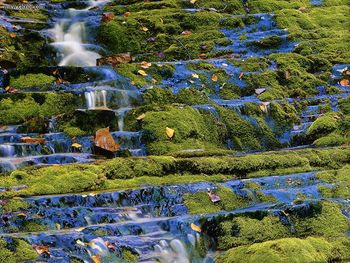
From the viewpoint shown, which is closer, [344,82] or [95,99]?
[95,99]

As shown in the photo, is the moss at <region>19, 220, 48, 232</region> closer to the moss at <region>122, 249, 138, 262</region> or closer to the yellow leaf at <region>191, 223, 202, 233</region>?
the moss at <region>122, 249, 138, 262</region>

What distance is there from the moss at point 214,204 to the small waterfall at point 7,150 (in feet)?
8.25

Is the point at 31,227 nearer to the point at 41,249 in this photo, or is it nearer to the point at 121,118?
the point at 41,249

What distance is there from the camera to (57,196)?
5273mm

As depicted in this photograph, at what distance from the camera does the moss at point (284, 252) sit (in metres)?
4.58

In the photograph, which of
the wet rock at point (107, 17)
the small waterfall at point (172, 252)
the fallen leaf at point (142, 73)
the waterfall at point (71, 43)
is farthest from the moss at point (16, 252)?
the wet rock at point (107, 17)

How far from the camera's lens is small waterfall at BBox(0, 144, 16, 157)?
263 inches

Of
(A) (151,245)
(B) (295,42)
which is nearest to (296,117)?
(B) (295,42)

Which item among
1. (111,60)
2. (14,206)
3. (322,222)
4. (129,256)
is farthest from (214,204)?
(111,60)

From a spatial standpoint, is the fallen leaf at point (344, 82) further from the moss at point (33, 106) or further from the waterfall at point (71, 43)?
the moss at point (33, 106)

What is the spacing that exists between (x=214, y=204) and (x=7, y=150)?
2.88m

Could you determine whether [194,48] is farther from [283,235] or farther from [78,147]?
[283,235]

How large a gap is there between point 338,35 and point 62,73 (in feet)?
21.3

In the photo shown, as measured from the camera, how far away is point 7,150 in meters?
6.70
